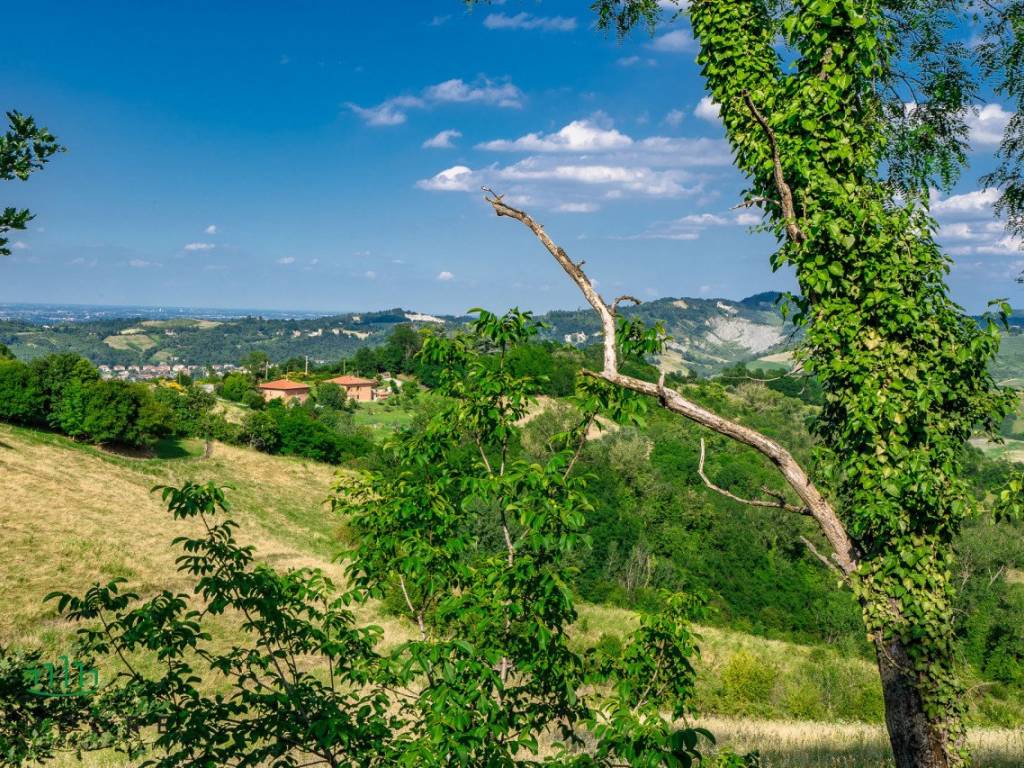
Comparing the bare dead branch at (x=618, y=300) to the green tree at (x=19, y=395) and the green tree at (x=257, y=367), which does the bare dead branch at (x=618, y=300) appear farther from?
the green tree at (x=257, y=367)

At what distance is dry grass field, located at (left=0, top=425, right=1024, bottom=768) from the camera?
1945cm

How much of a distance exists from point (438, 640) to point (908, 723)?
16.2ft

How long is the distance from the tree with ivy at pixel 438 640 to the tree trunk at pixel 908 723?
2.36m

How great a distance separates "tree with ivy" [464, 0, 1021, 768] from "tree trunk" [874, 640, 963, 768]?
0.01 meters

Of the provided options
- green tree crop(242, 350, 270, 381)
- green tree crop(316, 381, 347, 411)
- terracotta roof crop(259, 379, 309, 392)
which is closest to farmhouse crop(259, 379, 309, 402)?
terracotta roof crop(259, 379, 309, 392)

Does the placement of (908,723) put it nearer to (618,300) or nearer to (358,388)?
(618,300)

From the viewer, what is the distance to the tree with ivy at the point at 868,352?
262 inches

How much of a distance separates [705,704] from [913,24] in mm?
29094

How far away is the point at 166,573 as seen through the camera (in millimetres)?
32281

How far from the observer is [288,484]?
6100 cm

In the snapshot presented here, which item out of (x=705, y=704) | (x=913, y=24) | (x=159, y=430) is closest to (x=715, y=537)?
(x=705, y=704)

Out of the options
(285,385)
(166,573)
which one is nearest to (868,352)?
(166,573)

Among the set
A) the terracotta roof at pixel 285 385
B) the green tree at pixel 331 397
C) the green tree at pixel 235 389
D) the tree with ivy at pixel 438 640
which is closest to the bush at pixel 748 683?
the tree with ivy at pixel 438 640

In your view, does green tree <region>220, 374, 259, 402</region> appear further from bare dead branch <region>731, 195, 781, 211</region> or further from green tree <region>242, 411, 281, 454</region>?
bare dead branch <region>731, 195, 781, 211</region>
